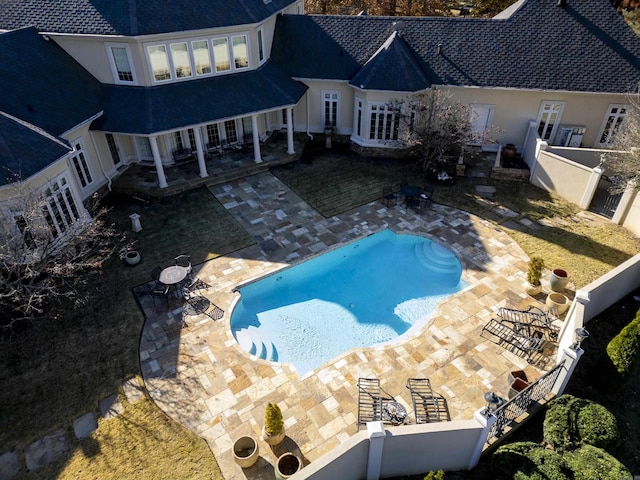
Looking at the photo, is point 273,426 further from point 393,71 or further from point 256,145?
point 393,71

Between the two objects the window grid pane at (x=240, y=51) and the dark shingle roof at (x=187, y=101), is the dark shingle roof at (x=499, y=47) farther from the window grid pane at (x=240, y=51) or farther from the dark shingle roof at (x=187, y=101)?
the dark shingle roof at (x=187, y=101)

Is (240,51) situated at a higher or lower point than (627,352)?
higher

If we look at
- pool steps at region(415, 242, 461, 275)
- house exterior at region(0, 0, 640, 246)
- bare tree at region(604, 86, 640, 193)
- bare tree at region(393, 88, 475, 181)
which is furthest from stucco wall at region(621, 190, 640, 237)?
pool steps at region(415, 242, 461, 275)

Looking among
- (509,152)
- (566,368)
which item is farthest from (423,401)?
(509,152)

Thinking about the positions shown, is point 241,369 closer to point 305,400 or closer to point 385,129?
point 305,400

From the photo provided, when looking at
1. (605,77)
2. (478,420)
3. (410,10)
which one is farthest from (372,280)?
(410,10)

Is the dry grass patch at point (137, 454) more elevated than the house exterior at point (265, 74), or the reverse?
the house exterior at point (265, 74)

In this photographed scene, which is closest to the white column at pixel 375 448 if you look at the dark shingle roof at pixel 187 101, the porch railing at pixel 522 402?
the porch railing at pixel 522 402
